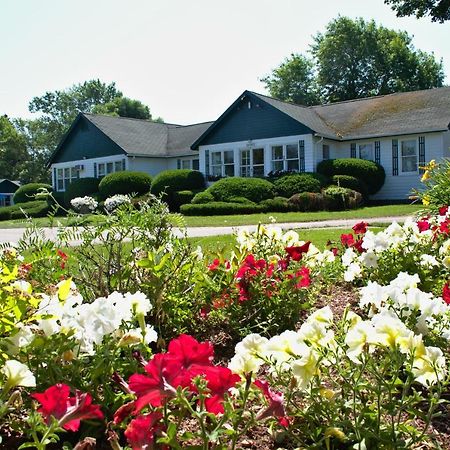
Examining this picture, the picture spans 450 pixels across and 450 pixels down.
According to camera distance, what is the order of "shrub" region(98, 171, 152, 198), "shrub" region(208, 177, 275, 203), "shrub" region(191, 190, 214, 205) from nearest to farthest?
1. "shrub" region(208, 177, 275, 203)
2. "shrub" region(191, 190, 214, 205)
3. "shrub" region(98, 171, 152, 198)

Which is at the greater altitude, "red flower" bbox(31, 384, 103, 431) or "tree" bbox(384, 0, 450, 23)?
"tree" bbox(384, 0, 450, 23)

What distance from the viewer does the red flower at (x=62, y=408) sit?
1.35 m

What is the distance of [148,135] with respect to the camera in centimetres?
3472

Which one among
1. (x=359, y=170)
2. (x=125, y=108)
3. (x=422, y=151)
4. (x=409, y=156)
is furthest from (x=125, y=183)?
(x=125, y=108)

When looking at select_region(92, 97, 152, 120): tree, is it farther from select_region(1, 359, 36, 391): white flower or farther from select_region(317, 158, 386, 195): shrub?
select_region(1, 359, 36, 391): white flower

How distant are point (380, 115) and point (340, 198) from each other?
7.85m

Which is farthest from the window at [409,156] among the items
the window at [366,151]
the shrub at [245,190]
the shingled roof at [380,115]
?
the shrub at [245,190]

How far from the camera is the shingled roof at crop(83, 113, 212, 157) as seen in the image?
3216cm

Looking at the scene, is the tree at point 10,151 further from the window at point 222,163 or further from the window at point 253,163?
the window at point 253,163

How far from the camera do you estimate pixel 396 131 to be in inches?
971

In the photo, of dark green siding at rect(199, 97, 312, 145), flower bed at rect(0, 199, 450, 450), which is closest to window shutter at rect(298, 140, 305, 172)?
dark green siding at rect(199, 97, 312, 145)

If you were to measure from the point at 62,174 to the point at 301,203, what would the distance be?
806 inches

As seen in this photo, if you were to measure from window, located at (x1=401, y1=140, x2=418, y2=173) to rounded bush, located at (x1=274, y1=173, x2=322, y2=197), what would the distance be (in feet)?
15.2

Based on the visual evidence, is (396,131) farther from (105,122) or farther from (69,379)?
(69,379)
